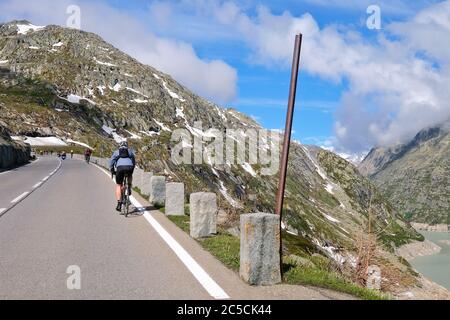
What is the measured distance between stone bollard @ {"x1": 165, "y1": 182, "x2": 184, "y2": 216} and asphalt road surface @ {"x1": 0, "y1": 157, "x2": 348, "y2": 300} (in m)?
0.41

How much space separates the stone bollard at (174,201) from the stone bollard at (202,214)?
3.30 meters

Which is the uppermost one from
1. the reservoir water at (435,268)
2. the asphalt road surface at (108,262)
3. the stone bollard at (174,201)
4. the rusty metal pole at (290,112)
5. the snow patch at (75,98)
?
the snow patch at (75,98)

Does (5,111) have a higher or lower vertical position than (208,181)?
higher

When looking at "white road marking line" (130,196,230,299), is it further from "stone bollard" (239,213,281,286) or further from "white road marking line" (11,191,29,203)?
"white road marking line" (11,191,29,203)

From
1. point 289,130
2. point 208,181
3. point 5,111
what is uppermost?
point 5,111

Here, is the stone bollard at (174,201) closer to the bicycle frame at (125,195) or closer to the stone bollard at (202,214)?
the bicycle frame at (125,195)

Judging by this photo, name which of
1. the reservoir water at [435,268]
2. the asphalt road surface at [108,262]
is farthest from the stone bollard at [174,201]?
the reservoir water at [435,268]

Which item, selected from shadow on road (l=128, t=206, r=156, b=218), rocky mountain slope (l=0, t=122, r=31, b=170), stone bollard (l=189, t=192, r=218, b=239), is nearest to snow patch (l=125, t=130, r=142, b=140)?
rocky mountain slope (l=0, t=122, r=31, b=170)

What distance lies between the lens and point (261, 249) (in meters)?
6.80

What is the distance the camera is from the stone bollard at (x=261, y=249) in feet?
22.1
